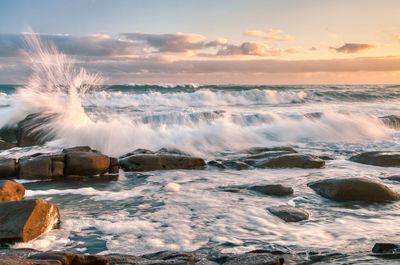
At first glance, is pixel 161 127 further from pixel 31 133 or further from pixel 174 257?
pixel 174 257

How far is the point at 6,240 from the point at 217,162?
501 cm

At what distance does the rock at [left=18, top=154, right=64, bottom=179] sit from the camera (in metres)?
6.54

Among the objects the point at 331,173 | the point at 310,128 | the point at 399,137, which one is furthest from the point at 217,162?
the point at 399,137

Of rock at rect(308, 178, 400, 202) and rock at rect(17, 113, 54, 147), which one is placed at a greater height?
rock at rect(17, 113, 54, 147)

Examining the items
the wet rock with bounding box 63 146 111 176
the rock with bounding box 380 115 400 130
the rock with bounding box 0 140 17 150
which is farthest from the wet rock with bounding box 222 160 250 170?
the rock with bounding box 380 115 400 130

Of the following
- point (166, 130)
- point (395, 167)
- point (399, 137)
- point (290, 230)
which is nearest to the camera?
point (290, 230)

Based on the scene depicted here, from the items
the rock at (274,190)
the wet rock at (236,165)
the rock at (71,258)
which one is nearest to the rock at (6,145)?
the wet rock at (236,165)

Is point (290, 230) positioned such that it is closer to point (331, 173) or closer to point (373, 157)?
point (331, 173)

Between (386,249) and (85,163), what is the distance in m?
5.10

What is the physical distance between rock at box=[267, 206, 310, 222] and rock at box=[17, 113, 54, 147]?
23.0ft

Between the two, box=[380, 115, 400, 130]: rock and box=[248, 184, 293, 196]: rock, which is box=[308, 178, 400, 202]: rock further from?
box=[380, 115, 400, 130]: rock

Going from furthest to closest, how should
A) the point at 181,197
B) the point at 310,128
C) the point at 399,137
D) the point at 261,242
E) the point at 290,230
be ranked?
the point at 310,128 < the point at 399,137 < the point at 181,197 < the point at 290,230 < the point at 261,242

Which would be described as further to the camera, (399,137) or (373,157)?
(399,137)

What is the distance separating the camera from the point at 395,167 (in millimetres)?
7629
